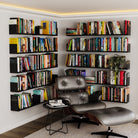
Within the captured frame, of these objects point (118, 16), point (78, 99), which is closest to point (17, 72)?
point (78, 99)

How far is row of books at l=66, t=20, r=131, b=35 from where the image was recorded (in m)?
5.61

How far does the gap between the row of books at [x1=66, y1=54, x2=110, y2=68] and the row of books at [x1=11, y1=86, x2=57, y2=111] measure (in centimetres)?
83

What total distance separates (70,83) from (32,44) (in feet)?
3.60

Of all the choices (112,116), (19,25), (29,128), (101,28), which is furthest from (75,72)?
(112,116)

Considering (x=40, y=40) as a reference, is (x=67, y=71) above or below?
below

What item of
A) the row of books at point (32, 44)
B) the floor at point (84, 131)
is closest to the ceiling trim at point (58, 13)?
the row of books at point (32, 44)

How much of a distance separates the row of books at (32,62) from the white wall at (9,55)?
155 mm

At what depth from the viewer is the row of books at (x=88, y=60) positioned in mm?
5855

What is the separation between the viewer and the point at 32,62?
209 inches

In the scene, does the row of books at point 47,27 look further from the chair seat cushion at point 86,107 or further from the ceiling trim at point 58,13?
the chair seat cushion at point 86,107

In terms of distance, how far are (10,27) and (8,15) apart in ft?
0.72

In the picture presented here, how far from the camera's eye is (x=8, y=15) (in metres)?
4.89

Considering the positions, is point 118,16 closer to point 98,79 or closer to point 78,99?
point 98,79

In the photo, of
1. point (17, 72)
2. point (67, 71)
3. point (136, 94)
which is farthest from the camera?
point (67, 71)
